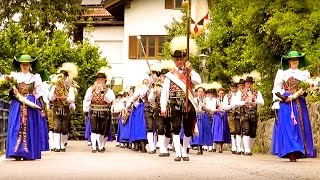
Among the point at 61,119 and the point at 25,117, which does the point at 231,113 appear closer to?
the point at 61,119

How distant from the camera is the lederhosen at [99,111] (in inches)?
813

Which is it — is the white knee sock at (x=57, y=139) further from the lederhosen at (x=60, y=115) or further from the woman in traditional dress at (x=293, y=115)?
the woman in traditional dress at (x=293, y=115)

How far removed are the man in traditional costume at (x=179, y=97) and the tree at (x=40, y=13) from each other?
34.8m

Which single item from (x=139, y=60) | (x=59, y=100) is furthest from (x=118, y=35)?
(x=59, y=100)

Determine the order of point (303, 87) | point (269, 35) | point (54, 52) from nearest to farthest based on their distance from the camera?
point (303, 87) < point (269, 35) < point (54, 52)

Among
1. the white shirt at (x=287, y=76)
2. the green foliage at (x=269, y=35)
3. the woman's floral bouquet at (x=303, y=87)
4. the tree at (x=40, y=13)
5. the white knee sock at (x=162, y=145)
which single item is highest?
the tree at (x=40, y=13)

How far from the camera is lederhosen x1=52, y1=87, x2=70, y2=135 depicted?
21484 millimetres

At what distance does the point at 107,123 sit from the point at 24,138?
20.0 feet

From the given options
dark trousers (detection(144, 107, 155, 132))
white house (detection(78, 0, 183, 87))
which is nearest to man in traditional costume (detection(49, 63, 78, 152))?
dark trousers (detection(144, 107, 155, 132))

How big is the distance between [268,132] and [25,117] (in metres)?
7.69

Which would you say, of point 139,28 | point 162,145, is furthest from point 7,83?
point 139,28

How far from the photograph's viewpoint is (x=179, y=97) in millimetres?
15289

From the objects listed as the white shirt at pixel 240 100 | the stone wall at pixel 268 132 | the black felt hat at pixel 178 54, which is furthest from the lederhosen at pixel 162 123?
the stone wall at pixel 268 132

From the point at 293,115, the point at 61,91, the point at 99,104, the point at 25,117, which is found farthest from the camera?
the point at 61,91
